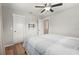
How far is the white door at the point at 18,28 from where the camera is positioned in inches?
51.0

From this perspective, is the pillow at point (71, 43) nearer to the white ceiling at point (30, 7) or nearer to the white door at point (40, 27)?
the white door at point (40, 27)

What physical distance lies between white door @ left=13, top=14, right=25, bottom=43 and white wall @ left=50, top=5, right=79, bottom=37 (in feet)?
1.62

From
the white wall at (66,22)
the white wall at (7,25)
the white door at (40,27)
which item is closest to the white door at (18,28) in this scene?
the white wall at (7,25)

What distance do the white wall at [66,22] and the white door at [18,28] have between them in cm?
49

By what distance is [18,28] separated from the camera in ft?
4.33

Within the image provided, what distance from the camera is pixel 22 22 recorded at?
134 centimetres

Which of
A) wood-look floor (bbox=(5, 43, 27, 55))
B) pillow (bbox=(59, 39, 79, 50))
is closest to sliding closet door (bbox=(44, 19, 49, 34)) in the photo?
pillow (bbox=(59, 39, 79, 50))

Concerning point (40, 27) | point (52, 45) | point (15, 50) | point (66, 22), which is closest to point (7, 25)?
point (15, 50)

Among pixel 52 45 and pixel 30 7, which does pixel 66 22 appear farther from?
pixel 30 7

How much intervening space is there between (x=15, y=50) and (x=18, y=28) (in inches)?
14.2

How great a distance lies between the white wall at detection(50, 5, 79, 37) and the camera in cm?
120

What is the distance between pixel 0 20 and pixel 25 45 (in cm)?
57
